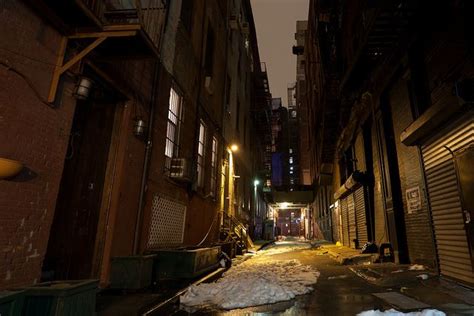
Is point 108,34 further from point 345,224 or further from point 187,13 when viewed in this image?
point 345,224

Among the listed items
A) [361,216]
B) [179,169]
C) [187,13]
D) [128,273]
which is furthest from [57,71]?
[361,216]

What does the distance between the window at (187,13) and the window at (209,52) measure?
243 cm

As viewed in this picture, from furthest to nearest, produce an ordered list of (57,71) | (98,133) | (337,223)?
(337,223) < (98,133) < (57,71)

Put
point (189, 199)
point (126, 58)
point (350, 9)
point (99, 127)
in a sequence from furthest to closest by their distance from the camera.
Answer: point (350, 9) < point (189, 199) < point (99, 127) < point (126, 58)

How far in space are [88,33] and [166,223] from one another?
18.1ft

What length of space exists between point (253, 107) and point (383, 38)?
21.3 m

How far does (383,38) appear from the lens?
8.21 meters

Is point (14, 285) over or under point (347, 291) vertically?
over

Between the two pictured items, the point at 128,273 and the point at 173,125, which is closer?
the point at 128,273

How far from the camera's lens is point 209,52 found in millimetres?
13617

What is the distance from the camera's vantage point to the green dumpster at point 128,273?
5492 mm

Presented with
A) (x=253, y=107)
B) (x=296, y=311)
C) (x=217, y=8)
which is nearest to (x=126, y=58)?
(x=296, y=311)

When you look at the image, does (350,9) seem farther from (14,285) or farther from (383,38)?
(14,285)

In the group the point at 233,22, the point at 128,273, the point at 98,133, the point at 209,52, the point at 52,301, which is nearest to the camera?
the point at 52,301
